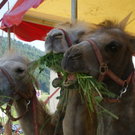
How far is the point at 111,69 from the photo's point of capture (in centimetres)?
163

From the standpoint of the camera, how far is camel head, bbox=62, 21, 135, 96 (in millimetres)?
1518

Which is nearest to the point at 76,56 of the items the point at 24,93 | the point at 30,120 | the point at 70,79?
the point at 70,79

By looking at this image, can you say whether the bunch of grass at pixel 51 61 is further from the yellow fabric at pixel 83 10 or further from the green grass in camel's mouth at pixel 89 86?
the yellow fabric at pixel 83 10

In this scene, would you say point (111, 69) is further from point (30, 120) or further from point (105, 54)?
point (30, 120)

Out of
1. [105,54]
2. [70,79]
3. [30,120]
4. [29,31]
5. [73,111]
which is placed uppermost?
[105,54]

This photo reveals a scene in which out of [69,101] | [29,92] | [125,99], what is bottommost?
[29,92]

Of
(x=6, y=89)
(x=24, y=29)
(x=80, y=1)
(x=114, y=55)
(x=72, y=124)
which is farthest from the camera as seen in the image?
(x=24, y=29)

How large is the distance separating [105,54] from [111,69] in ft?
0.45

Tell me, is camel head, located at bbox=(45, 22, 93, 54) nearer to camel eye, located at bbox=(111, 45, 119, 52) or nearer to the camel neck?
camel eye, located at bbox=(111, 45, 119, 52)

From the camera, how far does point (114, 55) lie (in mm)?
1627

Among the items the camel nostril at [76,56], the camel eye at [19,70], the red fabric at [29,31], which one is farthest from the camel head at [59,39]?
the red fabric at [29,31]

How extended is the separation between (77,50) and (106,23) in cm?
61

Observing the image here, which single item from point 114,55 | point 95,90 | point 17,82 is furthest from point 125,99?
point 17,82

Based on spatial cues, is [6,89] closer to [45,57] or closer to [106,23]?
[45,57]
